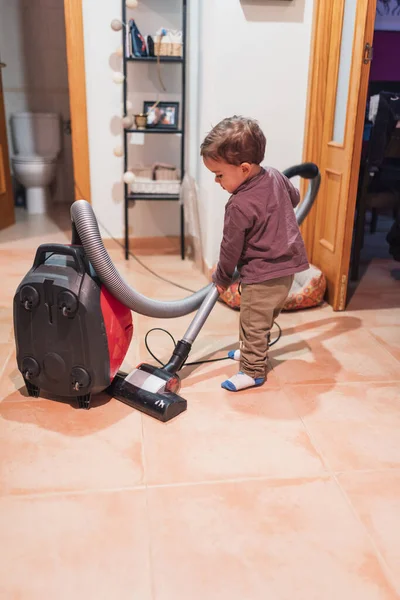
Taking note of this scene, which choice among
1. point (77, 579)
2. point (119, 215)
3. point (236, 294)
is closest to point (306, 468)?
point (77, 579)

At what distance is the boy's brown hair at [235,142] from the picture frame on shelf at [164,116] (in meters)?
1.75

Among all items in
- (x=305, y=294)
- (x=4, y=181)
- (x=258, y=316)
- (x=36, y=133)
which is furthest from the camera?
(x=36, y=133)

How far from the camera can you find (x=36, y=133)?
4.87 metres

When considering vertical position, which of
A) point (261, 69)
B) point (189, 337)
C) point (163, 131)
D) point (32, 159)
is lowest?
point (189, 337)

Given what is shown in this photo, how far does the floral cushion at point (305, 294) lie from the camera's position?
263 cm

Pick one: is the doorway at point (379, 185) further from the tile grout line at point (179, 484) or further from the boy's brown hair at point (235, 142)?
the tile grout line at point (179, 484)

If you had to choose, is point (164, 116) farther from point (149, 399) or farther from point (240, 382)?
point (149, 399)

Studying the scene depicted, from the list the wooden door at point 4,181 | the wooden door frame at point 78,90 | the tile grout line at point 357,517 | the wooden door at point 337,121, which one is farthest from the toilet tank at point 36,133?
the tile grout line at point 357,517

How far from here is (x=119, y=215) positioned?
11.9ft

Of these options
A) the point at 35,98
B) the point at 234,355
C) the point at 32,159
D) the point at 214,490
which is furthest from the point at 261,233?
the point at 35,98

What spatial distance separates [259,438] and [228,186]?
763 mm

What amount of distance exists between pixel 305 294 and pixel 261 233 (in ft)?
3.14

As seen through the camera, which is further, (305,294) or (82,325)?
(305,294)

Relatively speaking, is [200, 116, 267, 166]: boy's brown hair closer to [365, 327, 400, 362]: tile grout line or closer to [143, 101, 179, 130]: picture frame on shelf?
[365, 327, 400, 362]: tile grout line
